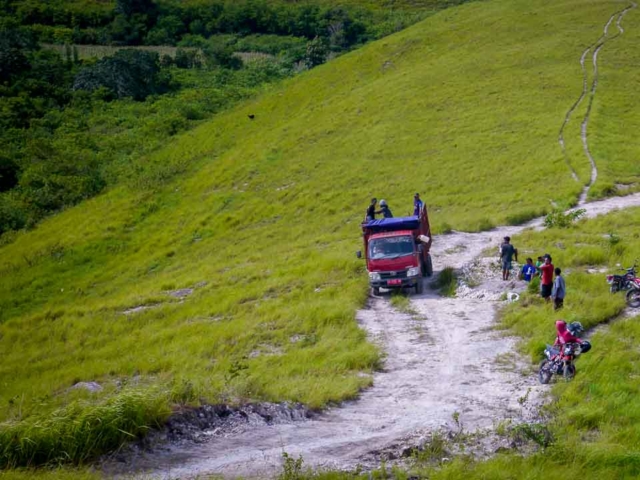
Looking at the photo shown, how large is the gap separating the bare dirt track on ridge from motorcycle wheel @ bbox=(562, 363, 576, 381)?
1.77 ft

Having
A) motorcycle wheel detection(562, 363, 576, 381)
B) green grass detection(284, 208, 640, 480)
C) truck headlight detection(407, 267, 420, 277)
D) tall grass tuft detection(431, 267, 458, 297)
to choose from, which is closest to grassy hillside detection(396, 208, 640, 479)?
green grass detection(284, 208, 640, 480)

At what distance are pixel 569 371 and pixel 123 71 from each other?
87.8 metres

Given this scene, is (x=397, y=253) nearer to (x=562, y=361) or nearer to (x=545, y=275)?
(x=545, y=275)

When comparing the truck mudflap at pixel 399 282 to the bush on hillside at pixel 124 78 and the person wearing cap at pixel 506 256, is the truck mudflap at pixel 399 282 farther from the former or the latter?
the bush on hillside at pixel 124 78

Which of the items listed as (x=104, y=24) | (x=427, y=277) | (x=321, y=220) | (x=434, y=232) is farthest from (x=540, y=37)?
(x=104, y=24)

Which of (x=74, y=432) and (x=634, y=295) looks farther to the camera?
(x=634, y=295)

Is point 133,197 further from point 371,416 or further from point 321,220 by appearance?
point 371,416

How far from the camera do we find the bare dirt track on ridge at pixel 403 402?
32.8 ft

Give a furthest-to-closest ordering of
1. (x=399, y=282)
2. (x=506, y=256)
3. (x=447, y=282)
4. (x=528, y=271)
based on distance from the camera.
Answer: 1. (x=447, y=282)
2. (x=399, y=282)
3. (x=506, y=256)
4. (x=528, y=271)

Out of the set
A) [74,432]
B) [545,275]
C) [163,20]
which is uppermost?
[163,20]

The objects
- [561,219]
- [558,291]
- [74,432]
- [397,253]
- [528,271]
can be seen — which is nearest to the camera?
[74,432]

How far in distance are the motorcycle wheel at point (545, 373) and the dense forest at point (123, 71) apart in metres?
48.2

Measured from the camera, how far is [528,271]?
2052 centimetres

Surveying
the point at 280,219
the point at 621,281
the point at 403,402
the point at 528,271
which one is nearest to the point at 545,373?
the point at 403,402
